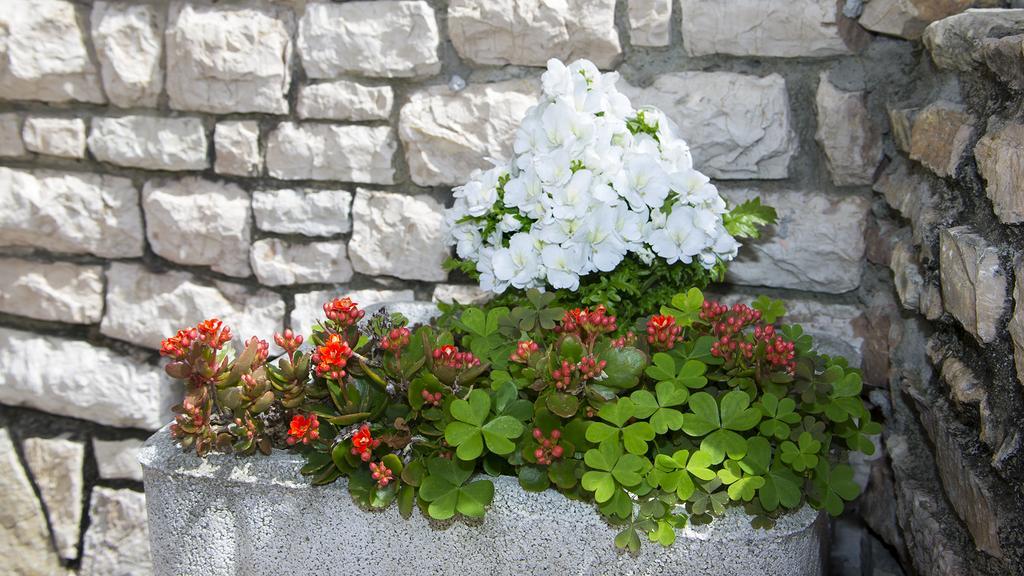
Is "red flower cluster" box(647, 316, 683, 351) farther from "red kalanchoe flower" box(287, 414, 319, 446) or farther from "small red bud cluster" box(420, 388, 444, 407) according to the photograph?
"red kalanchoe flower" box(287, 414, 319, 446)

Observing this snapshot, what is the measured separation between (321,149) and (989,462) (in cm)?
157

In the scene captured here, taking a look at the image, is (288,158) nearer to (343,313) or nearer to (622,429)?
(343,313)

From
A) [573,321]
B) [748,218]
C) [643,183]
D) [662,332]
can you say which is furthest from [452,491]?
[748,218]

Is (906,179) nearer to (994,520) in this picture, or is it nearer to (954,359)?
(954,359)

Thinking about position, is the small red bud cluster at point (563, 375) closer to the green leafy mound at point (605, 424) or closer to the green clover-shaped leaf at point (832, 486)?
the green leafy mound at point (605, 424)

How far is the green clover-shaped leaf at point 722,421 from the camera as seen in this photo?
53.3 inches

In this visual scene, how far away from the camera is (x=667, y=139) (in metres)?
1.71

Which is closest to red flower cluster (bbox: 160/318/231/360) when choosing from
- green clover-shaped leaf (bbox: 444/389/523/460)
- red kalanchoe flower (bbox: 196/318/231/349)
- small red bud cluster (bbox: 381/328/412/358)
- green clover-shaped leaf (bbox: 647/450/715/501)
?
red kalanchoe flower (bbox: 196/318/231/349)

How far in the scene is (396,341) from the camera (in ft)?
4.78

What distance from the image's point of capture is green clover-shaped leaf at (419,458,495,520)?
→ 1302 millimetres

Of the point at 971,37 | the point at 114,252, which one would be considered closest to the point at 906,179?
the point at 971,37

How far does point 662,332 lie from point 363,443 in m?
0.53

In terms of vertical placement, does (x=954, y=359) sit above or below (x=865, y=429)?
above

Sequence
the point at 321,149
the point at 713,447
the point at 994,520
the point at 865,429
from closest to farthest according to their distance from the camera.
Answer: the point at 994,520
the point at 713,447
the point at 865,429
the point at 321,149
